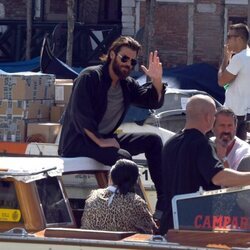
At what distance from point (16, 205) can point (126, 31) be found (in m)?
21.7

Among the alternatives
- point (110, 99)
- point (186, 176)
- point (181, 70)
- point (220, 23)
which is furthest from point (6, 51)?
point (186, 176)

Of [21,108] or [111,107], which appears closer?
[111,107]

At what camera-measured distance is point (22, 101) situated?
36.9 feet

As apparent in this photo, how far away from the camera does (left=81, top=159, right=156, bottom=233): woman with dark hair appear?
6984 millimetres

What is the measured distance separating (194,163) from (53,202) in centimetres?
103

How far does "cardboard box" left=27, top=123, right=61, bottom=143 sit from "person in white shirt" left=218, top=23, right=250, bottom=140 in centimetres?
206

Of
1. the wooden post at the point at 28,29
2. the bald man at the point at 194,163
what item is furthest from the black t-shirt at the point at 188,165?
the wooden post at the point at 28,29

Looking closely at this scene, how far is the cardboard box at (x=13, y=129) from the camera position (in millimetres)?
11500

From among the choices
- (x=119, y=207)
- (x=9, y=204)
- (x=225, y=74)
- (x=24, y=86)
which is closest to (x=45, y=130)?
(x=24, y=86)

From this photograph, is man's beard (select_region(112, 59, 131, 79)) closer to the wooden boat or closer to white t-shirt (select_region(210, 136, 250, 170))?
the wooden boat

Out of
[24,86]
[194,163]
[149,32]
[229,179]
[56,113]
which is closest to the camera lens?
[229,179]

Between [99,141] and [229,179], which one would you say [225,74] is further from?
[229,179]

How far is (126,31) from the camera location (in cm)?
2845

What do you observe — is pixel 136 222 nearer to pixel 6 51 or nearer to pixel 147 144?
pixel 147 144
